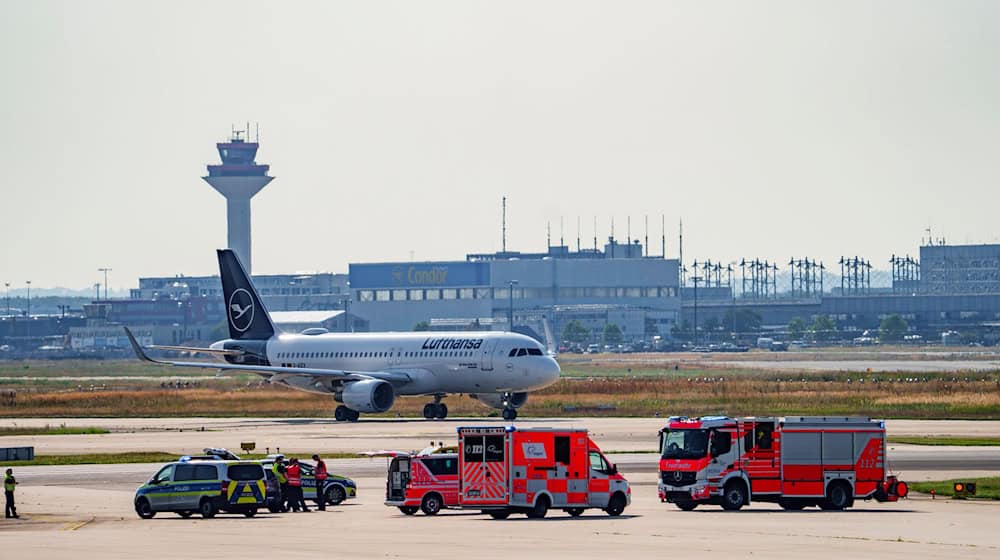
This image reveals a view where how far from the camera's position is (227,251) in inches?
3602

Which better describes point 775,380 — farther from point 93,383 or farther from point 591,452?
point 591,452

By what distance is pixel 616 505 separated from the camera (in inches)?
1622

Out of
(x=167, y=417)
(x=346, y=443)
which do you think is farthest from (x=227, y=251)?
(x=346, y=443)

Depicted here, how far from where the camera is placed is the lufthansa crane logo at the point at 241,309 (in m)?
90.7

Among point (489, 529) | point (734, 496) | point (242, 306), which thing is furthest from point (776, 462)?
point (242, 306)

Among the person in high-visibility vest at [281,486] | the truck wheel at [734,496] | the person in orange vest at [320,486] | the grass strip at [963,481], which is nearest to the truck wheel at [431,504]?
the person in orange vest at [320,486]

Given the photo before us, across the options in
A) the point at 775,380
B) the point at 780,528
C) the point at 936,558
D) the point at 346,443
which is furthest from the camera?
the point at 775,380

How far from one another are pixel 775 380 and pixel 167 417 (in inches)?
1733

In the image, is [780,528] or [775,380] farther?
[775,380]

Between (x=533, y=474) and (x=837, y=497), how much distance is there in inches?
317

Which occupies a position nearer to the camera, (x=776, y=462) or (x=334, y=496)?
(x=776, y=462)

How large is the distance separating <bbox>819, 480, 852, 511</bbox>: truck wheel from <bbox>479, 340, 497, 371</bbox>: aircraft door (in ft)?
125

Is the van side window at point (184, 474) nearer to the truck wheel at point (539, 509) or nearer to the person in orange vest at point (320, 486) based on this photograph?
the person in orange vest at point (320, 486)

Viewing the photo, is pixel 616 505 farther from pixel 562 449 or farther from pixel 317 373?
pixel 317 373
